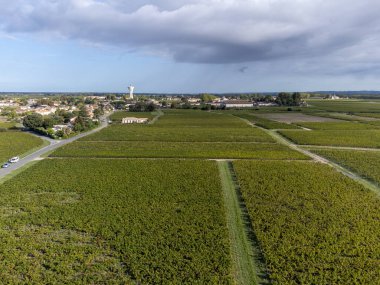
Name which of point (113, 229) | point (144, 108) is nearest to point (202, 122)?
point (144, 108)

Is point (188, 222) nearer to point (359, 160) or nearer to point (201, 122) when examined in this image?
point (359, 160)

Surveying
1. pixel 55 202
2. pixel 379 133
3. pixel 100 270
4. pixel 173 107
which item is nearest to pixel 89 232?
pixel 100 270

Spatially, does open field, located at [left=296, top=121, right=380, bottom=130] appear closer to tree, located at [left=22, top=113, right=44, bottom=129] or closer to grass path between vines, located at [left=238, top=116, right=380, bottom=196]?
grass path between vines, located at [left=238, top=116, right=380, bottom=196]

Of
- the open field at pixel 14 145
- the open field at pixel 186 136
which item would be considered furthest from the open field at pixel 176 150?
the open field at pixel 14 145

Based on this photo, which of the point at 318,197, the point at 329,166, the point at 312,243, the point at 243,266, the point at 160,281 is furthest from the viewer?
the point at 329,166

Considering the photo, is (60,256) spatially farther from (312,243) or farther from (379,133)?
(379,133)

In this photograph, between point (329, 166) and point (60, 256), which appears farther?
point (329, 166)

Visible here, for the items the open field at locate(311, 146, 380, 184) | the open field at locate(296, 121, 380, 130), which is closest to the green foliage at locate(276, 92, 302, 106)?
the open field at locate(296, 121, 380, 130)
